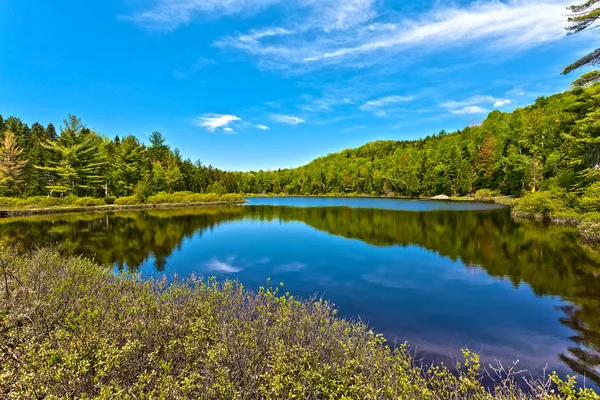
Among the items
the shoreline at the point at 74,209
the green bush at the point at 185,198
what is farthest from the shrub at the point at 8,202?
the green bush at the point at 185,198

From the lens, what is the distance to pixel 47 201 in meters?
45.7

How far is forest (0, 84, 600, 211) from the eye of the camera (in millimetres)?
29359

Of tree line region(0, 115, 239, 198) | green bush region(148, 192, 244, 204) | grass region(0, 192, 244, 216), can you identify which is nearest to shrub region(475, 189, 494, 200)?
green bush region(148, 192, 244, 204)

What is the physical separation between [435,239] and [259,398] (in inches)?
831

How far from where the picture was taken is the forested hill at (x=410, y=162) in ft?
101

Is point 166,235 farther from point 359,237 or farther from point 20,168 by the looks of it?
point 20,168

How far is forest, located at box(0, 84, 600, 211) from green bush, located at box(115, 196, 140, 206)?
98 centimetres

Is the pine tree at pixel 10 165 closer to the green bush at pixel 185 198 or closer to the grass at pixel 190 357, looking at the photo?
the green bush at pixel 185 198

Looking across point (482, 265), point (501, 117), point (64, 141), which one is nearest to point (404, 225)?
point (482, 265)

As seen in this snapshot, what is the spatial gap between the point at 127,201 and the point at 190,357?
6085 centimetres

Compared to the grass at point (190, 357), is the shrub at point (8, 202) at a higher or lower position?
higher

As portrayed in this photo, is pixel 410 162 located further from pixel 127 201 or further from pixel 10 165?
pixel 10 165

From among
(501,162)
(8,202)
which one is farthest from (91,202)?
(501,162)

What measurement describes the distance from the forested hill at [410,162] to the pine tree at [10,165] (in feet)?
0.43
